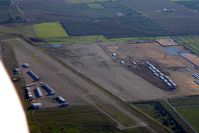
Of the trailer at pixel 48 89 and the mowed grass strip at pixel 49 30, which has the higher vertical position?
the mowed grass strip at pixel 49 30

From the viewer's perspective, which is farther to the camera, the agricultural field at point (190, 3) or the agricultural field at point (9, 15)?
the agricultural field at point (190, 3)

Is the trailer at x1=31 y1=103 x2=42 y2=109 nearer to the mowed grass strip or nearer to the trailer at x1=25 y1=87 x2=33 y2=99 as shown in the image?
the trailer at x1=25 y1=87 x2=33 y2=99

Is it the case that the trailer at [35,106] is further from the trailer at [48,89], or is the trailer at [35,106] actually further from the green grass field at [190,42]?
the green grass field at [190,42]

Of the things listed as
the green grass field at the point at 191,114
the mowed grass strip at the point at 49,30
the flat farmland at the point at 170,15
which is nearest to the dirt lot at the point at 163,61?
the green grass field at the point at 191,114

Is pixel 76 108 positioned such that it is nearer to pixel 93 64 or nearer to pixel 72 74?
pixel 72 74

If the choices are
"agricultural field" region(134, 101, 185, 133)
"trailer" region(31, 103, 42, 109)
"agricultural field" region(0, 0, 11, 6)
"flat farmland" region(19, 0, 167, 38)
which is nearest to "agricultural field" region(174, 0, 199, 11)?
"flat farmland" region(19, 0, 167, 38)

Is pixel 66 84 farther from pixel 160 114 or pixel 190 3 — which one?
pixel 190 3

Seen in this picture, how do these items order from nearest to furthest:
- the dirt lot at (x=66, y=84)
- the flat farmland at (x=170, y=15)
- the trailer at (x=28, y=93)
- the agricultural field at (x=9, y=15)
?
the dirt lot at (x=66, y=84) < the trailer at (x=28, y=93) < the agricultural field at (x=9, y=15) < the flat farmland at (x=170, y=15)
